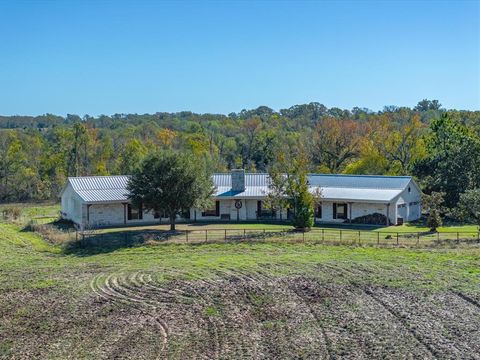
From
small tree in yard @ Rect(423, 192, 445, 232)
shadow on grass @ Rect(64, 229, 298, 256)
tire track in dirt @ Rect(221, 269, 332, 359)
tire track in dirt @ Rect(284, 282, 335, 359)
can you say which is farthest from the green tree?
tire track in dirt @ Rect(284, 282, 335, 359)

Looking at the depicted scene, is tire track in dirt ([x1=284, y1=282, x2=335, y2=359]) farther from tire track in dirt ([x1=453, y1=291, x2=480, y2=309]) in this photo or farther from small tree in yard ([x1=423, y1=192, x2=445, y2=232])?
small tree in yard ([x1=423, y1=192, x2=445, y2=232])

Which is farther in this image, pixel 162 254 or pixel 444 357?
pixel 162 254

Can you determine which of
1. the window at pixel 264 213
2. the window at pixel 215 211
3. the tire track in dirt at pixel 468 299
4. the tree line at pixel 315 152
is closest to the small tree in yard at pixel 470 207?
the tree line at pixel 315 152

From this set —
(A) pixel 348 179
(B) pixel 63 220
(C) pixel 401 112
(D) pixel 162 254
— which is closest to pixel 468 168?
(A) pixel 348 179

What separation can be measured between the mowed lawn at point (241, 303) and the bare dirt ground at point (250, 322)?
0.04 metres

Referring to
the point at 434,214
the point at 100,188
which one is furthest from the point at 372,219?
the point at 100,188

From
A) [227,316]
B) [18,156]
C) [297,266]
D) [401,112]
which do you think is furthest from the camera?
[401,112]

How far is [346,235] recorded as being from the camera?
37.6 m

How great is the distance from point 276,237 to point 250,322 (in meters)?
17.3

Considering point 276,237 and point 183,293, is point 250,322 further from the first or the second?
point 276,237

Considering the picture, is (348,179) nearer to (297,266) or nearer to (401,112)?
(297,266)

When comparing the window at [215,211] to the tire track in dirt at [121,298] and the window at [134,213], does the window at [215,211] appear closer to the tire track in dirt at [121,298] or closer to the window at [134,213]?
the window at [134,213]

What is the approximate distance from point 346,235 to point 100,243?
15.0m

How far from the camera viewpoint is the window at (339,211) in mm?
44719
